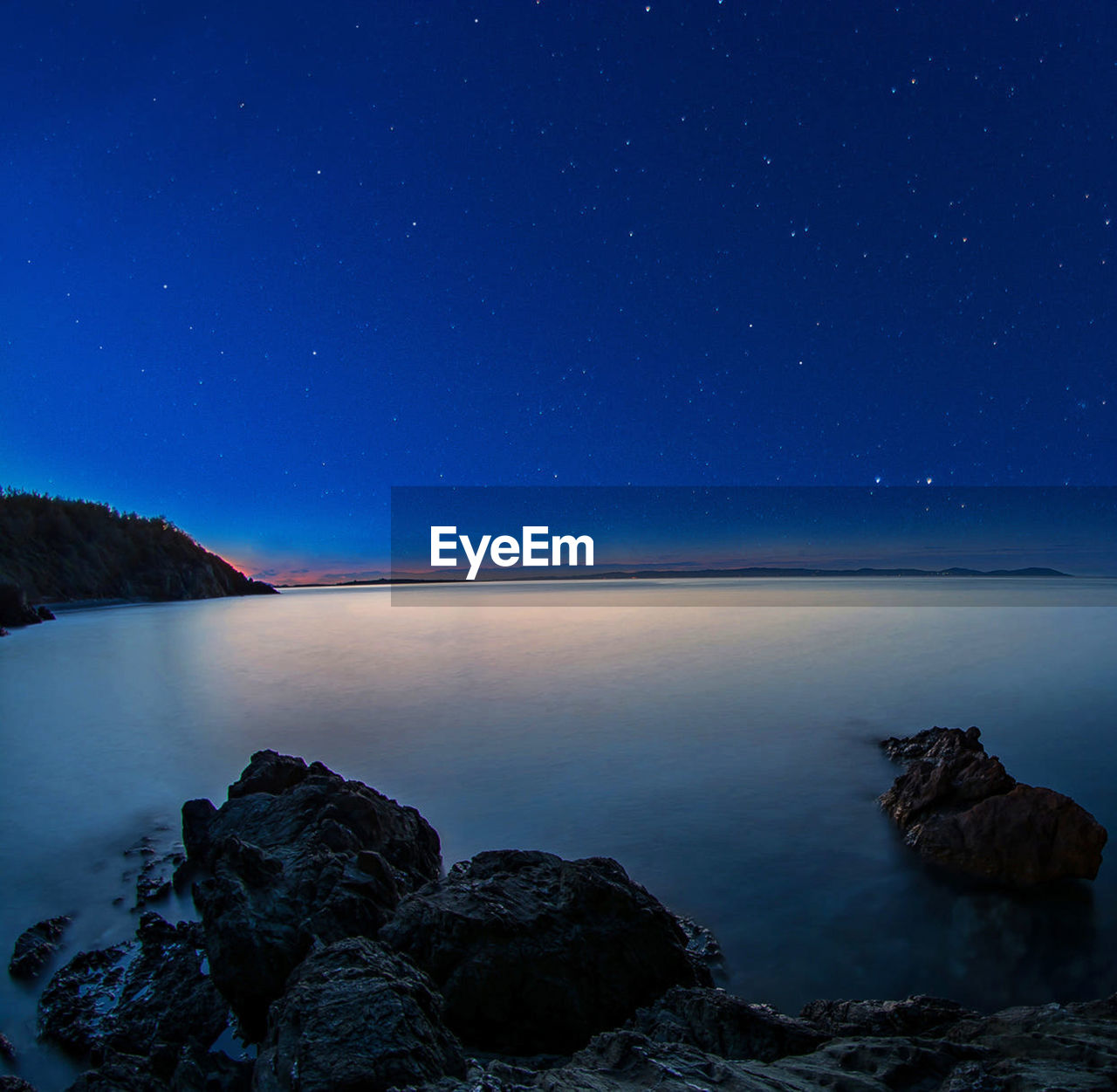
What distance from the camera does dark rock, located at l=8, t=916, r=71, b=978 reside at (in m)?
4.61

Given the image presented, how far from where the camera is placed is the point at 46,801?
901 centimetres

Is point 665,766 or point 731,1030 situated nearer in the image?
point 731,1030

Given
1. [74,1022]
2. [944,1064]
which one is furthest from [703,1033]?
[74,1022]

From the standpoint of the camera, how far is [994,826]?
6117mm

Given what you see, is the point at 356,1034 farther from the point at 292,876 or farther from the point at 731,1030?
the point at 292,876

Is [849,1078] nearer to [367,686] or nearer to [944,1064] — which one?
[944,1064]

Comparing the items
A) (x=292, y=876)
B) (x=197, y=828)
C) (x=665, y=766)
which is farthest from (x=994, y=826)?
(x=197, y=828)

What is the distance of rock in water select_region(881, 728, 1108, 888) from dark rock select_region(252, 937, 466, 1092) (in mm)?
5736

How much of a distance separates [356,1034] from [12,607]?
49.1 metres

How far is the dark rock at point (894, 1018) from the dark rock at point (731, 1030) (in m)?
0.16

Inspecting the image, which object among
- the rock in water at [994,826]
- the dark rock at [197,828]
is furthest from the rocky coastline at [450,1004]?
the rock in water at [994,826]

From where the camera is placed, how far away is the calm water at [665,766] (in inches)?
204

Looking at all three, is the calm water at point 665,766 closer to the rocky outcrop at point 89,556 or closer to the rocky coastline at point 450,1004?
the rocky coastline at point 450,1004

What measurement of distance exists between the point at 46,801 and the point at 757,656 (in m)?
20.6
